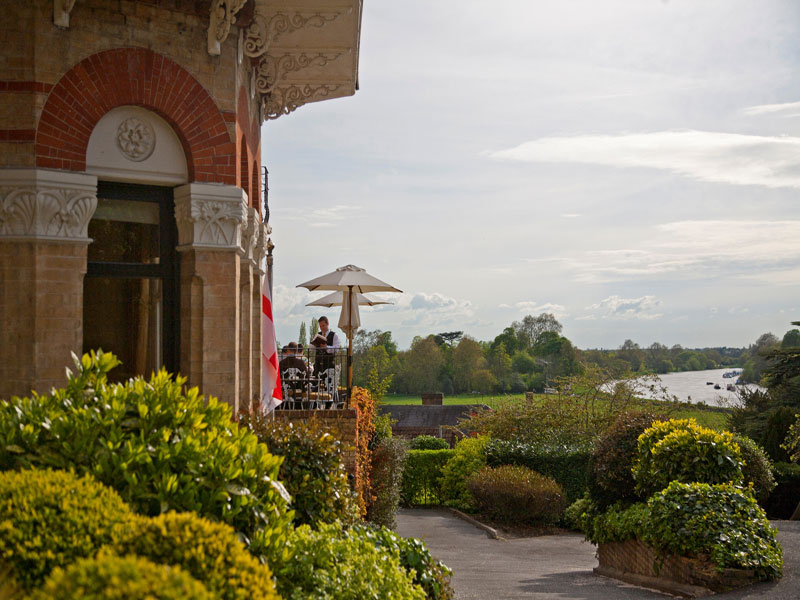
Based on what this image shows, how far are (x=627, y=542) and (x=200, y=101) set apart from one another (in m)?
8.82

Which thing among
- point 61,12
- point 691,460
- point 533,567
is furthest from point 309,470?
point 533,567

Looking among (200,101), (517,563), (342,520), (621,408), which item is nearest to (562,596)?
(342,520)

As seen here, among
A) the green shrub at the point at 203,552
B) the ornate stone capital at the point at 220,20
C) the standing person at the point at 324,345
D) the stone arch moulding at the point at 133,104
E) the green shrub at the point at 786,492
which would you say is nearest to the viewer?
the green shrub at the point at 203,552

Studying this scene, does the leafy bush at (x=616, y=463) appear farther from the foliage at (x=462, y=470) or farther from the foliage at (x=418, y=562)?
the foliage at (x=462, y=470)

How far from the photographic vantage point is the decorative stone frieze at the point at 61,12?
26.0 ft

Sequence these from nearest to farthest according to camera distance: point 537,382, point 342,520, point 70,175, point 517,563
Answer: point 342,520
point 70,175
point 517,563
point 537,382

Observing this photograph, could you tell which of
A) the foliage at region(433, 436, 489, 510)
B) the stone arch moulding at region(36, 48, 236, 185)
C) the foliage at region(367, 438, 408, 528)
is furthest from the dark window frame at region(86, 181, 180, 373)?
the foliage at region(433, 436, 489, 510)

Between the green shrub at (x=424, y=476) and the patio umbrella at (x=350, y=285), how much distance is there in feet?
38.0

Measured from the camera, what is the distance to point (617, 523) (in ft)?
39.7

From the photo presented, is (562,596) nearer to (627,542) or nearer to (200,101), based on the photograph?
(627,542)

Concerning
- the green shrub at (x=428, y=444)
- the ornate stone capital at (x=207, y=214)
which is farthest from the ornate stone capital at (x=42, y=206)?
the green shrub at (x=428, y=444)

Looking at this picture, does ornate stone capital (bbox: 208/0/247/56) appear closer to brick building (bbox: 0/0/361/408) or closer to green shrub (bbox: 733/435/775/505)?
brick building (bbox: 0/0/361/408)

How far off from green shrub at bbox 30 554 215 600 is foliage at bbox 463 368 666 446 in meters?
22.2

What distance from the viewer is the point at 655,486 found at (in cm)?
1179
